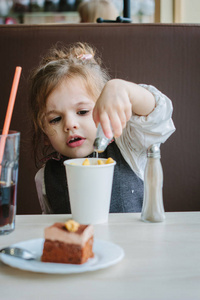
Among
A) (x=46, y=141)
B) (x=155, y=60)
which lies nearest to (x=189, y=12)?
(x=155, y=60)

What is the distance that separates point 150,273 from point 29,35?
3.72 ft

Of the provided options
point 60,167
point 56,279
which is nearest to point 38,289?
point 56,279

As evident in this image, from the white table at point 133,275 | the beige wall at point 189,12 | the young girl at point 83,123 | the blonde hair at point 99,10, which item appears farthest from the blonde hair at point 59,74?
the beige wall at point 189,12

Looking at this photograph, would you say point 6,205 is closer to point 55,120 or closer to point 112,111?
point 112,111

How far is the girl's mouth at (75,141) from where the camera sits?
1145mm

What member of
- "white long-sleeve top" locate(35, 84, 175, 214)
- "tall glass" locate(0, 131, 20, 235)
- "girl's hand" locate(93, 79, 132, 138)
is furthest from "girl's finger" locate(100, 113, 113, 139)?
"white long-sleeve top" locate(35, 84, 175, 214)

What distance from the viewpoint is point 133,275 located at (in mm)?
499

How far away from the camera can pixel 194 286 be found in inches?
18.4

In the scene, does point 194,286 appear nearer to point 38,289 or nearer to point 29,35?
point 38,289

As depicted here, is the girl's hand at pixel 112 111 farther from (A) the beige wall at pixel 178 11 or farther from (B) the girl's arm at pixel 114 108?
(A) the beige wall at pixel 178 11

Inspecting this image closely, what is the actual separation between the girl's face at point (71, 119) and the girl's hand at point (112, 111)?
0.99 feet

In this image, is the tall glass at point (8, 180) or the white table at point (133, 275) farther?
the tall glass at point (8, 180)

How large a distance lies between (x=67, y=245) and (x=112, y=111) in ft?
1.12

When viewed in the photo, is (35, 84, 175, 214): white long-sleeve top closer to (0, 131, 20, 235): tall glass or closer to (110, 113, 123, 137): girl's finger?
(110, 113, 123, 137): girl's finger
